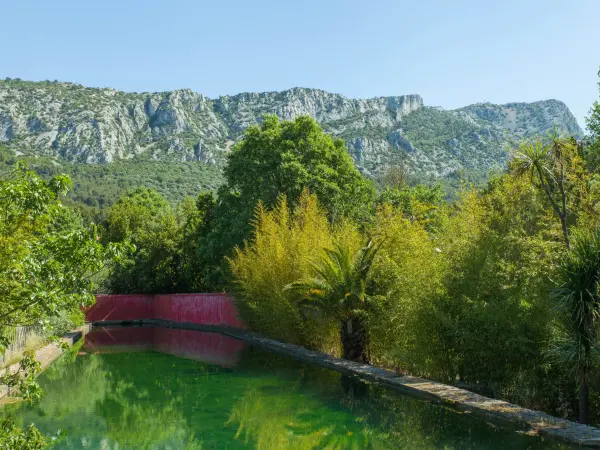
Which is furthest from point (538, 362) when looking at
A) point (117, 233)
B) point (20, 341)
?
point (117, 233)

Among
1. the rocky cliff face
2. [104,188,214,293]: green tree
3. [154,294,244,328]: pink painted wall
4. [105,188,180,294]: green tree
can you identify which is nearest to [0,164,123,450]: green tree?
[154,294,244,328]: pink painted wall

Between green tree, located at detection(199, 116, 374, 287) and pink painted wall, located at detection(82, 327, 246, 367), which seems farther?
green tree, located at detection(199, 116, 374, 287)

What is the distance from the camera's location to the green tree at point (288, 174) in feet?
74.8

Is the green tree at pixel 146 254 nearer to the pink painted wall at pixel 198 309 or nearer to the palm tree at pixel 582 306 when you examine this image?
the pink painted wall at pixel 198 309

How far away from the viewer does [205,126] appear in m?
94.6

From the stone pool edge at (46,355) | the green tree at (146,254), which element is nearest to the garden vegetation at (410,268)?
the stone pool edge at (46,355)

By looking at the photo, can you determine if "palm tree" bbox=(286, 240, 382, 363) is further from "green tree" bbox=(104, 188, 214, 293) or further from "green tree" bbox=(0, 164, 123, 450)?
"green tree" bbox=(104, 188, 214, 293)

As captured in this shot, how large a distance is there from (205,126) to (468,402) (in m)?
89.1

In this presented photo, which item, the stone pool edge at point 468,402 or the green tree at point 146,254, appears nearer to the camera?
the stone pool edge at point 468,402

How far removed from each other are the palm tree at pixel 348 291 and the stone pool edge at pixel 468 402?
25.6 inches

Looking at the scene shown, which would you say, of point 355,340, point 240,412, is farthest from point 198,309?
point 240,412

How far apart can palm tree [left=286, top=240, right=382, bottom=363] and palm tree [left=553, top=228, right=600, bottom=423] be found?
6.09 m

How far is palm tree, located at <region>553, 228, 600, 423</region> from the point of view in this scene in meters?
7.45

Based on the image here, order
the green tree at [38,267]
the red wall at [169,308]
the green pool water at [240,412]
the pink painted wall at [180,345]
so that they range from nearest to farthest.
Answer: the green tree at [38,267]
the green pool water at [240,412]
the pink painted wall at [180,345]
the red wall at [169,308]
